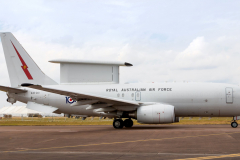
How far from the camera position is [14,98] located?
93.8 ft

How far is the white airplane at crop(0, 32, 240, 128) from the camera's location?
24203mm

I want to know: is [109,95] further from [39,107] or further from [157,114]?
[39,107]

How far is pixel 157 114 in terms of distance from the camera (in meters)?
23.8

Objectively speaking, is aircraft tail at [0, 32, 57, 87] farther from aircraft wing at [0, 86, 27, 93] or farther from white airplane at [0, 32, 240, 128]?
aircraft wing at [0, 86, 27, 93]

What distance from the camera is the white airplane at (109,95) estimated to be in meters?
24.2

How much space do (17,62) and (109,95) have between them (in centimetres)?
1016

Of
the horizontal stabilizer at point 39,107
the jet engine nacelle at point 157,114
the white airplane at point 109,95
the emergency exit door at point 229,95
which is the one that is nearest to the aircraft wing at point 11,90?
the white airplane at point 109,95

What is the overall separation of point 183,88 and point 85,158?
17299 millimetres

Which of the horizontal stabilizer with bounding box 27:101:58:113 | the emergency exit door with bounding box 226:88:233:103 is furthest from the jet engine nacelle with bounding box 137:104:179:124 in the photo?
the horizontal stabilizer with bounding box 27:101:58:113

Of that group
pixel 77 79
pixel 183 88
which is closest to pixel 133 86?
pixel 183 88

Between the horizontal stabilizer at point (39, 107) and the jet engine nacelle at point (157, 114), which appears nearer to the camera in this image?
the jet engine nacelle at point (157, 114)

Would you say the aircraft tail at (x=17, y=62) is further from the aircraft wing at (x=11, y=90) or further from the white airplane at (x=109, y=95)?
the aircraft wing at (x=11, y=90)

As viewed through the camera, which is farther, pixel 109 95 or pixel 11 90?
pixel 11 90

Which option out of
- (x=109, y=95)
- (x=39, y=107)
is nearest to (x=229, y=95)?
(x=109, y=95)
